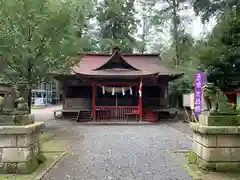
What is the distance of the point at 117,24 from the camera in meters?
35.7

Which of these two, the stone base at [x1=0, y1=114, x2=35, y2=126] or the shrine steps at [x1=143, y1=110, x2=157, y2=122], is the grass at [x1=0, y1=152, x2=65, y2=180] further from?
the shrine steps at [x1=143, y1=110, x2=157, y2=122]

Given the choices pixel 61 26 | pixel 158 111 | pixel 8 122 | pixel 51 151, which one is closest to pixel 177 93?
pixel 158 111

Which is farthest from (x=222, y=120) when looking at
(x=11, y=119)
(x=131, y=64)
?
(x=131, y=64)

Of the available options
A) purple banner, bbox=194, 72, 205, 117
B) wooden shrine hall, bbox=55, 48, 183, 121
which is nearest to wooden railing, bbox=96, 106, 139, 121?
wooden shrine hall, bbox=55, 48, 183, 121

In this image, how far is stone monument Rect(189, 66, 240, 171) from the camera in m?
5.83

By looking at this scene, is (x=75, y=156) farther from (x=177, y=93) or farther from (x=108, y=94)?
(x=177, y=93)

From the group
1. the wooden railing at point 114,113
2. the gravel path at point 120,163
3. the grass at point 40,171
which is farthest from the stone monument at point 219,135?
the wooden railing at point 114,113

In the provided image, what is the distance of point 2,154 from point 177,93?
81.6 feet

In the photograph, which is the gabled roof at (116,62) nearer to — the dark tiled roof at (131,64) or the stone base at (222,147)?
the dark tiled roof at (131,64)

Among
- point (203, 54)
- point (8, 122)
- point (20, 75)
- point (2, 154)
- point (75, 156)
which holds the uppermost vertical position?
point (203, 54)

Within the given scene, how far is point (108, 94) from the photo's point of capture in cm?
2275

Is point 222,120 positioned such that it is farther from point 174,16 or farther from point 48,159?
point 174,16

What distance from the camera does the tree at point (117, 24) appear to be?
1350 inches

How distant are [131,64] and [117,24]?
12787 mm
